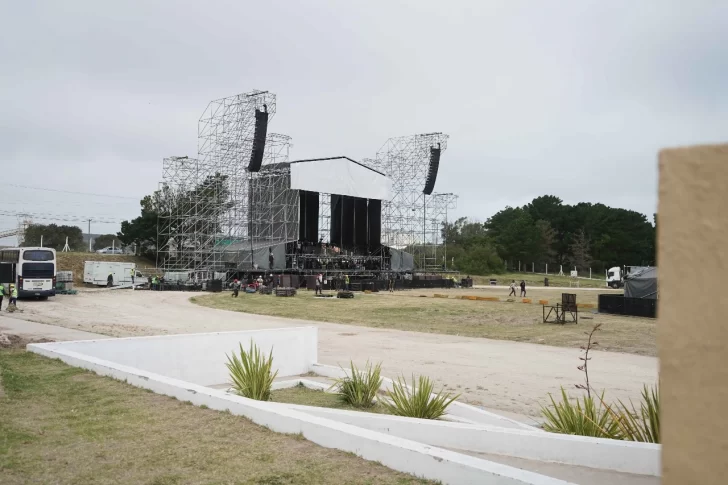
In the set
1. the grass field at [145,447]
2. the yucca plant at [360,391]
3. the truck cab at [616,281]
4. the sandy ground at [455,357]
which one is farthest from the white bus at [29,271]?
the truck cab at [616,281]

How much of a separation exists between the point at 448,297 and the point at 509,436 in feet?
113

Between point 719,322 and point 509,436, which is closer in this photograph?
point 719,322

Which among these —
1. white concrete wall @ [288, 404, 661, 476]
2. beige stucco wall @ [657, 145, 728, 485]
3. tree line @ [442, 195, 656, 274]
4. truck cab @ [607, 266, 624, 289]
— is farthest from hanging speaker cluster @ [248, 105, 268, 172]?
tree line @ [442, 195, 656, 274]

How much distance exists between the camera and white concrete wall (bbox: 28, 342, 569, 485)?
162 inches

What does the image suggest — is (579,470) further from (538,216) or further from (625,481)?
(538,216)

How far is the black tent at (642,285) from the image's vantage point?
90.2ft

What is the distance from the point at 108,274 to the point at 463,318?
111 feet

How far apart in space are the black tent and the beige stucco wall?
28.1 metres

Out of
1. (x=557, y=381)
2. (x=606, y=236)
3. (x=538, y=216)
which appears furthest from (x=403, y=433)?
(x=538, y=216)

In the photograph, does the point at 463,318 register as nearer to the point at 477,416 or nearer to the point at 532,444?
the point at 477,416

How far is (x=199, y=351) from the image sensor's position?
439 inches

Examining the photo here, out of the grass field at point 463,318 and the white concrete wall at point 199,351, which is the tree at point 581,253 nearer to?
the grass field at point 463,318

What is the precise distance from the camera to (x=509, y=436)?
18.8 ft

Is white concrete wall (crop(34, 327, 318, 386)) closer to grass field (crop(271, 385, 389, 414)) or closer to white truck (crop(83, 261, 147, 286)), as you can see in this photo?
grass field (crop(271, 385, 389, 414))
